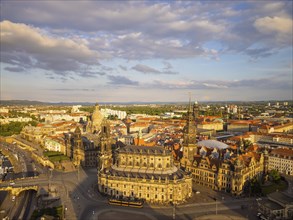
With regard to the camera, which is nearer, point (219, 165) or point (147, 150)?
point (147, 150)

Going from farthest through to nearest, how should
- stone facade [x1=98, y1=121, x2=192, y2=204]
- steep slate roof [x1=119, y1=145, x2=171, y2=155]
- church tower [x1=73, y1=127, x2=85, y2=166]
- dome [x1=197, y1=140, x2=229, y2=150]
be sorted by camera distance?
church tower [x1=73, y1=127, x2=85, y2=166], dome [x1=197, y1=140, x2=229, y2=150], steep slate roof [x1=119, y1=145, x2=171, y2=155], stone facade [x1=98, y1=121, x2=192, y2=204]

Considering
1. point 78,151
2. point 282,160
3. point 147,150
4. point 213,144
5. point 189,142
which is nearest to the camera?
point 147,150

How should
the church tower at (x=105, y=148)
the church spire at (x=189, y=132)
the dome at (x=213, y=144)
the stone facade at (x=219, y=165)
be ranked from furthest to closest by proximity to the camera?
the dome at (x=213, y=144) → the church spire at (x=189, y=132) → the church tower at (x=105, y=148) → the stone facade at (x=219, y=165)

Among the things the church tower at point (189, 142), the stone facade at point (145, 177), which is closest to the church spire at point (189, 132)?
the church tower at point (189, 142)

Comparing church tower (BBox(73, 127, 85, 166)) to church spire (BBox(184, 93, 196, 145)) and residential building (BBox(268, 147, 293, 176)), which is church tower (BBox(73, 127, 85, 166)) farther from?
residential building (BBox(268, 147, 293, 176))

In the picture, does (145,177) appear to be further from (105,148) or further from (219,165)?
(219,165)

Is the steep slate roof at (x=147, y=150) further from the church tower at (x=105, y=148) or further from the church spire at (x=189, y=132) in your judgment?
the church spire at (x=189, y=132)

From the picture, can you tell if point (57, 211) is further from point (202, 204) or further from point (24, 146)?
point (24, 146)

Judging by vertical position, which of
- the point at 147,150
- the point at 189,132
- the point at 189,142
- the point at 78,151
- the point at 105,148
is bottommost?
the point at 78,151

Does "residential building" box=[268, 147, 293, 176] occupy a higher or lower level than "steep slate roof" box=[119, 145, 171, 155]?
lower

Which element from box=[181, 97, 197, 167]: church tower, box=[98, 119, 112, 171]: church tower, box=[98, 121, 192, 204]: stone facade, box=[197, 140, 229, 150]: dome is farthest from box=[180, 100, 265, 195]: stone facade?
box=[98, 119, 112, 171]: church tower

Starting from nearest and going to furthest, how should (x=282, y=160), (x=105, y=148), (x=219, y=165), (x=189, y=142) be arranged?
(x=219, y=165), (x=189, y=142), (x=105, y=148), (x=282, y=160)

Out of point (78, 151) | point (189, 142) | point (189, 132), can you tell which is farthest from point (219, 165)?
point (78, 151)

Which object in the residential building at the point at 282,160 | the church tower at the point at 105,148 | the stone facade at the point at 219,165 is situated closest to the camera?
the stone facade at the point at 219,165
